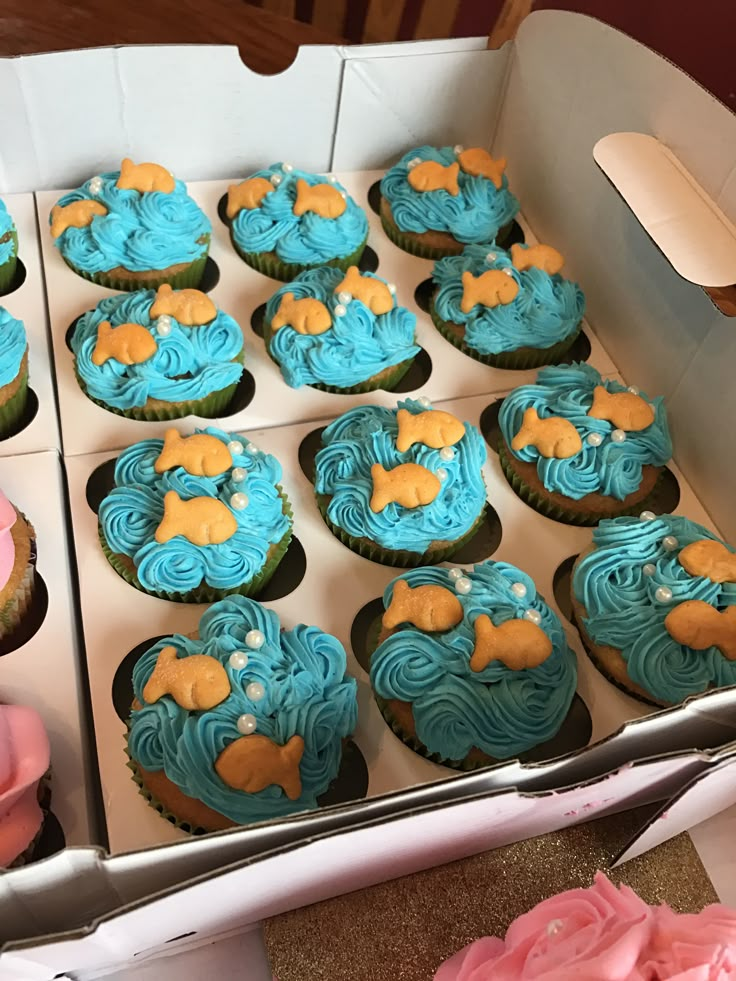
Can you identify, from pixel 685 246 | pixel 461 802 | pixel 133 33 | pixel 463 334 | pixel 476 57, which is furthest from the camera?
pixel 133 33

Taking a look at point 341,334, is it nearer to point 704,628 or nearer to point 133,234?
point 133,234

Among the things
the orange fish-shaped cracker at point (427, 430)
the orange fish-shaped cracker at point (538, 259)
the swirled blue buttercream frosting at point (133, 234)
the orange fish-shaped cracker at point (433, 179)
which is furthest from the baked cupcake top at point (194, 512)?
the orange fish-shaped cracker at point (433, 179)

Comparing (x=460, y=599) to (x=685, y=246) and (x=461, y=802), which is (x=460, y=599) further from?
(x=685, y=246)

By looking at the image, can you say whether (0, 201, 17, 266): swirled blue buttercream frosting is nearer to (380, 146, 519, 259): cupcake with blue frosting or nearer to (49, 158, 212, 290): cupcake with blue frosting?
(49, 158, 212, 290): cupcake with blue frosting

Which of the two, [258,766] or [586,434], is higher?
[586,434]

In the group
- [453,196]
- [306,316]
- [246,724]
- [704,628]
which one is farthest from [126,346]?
[704,628]

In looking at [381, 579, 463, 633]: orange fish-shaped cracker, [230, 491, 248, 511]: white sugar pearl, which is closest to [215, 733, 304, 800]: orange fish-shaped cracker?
[381, 579, 463, 633]: orange fish-shaped cracker

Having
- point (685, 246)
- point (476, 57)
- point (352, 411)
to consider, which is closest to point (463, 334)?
point (352, 411)
